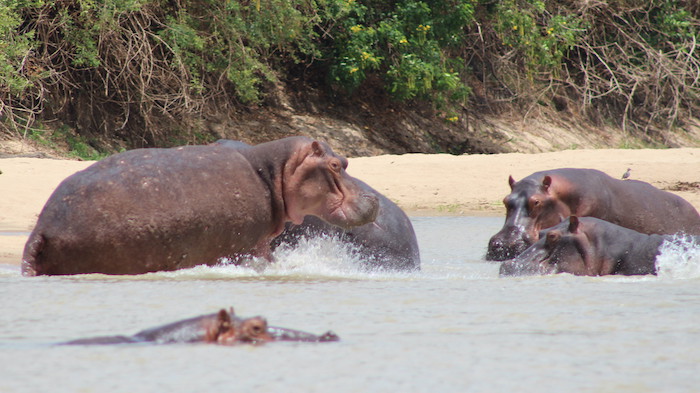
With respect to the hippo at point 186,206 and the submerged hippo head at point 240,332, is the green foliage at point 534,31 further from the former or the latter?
the submerged hippo head at point 240,332

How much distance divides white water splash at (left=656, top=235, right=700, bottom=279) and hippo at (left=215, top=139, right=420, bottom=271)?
1282mm

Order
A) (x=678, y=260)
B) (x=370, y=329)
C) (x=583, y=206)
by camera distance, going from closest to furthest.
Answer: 1. (x=370, y=329)
2. (x=678, y=260)
3. (x=583, y=206)

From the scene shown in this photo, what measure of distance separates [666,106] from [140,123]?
10.2 m

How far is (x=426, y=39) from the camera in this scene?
1558 centimetres

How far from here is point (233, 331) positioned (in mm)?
2781

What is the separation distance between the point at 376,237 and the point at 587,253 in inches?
43.7

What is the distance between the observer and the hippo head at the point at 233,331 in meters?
2.77

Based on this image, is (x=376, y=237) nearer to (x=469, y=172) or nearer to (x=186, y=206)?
(x=186, y=206)

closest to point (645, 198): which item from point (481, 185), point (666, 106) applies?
point (481, 185)

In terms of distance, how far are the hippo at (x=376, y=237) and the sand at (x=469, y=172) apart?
440cm

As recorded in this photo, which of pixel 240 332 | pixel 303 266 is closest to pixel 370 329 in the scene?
pixel 240 332

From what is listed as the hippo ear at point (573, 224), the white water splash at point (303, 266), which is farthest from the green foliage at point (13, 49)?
the hippo ear at point (573, 224)

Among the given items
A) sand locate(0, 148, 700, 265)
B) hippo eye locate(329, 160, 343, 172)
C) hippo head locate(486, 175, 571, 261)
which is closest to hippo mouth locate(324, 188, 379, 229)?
hippo eye locate(329, 160, 343, 172)

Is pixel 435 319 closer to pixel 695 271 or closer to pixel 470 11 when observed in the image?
pixel 695 271
